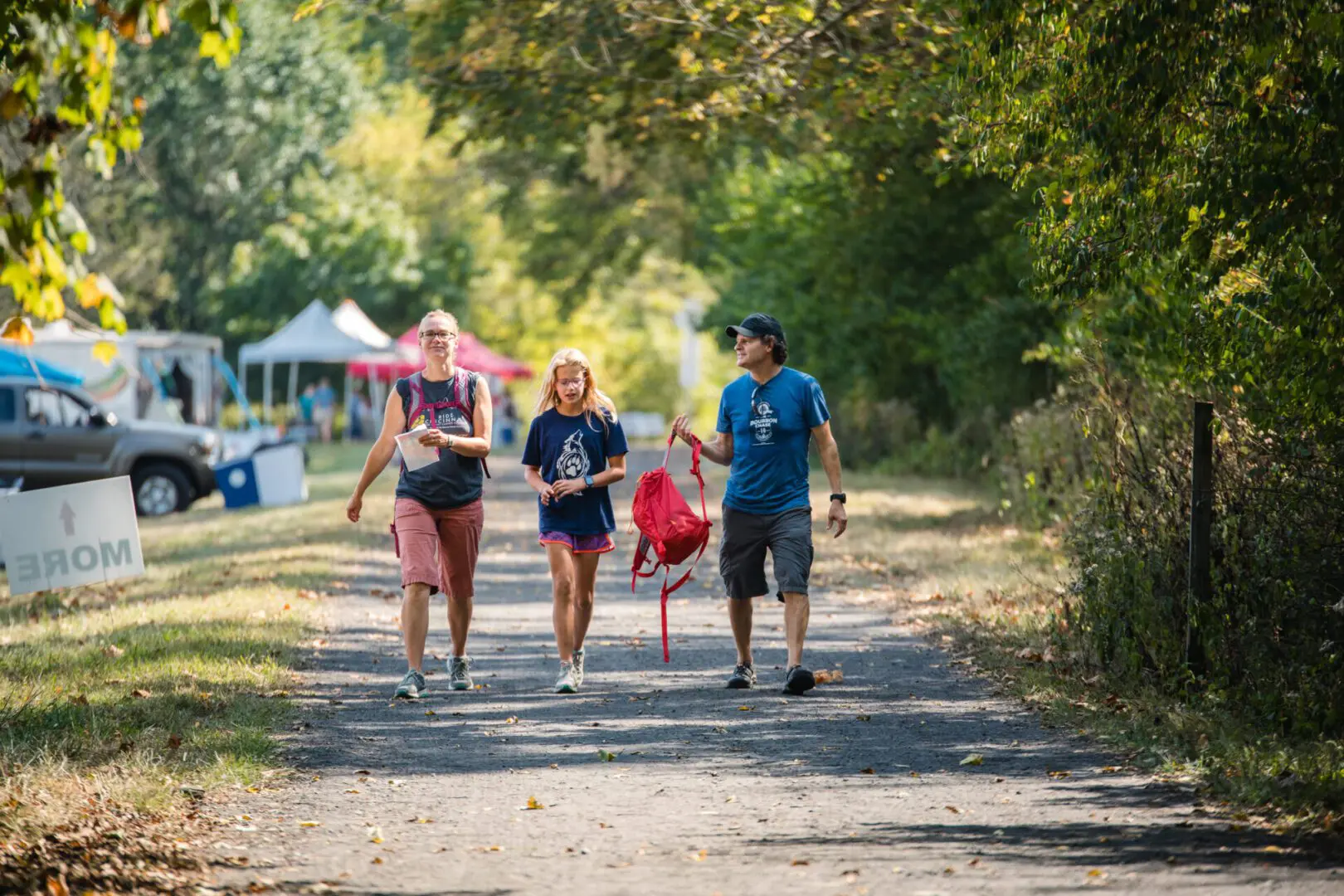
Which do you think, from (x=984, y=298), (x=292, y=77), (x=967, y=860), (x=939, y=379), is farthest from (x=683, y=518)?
(x=292, y=77)

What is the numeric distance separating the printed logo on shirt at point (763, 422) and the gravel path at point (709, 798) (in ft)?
4.41

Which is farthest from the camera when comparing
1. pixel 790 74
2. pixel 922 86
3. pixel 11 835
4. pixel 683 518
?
pixel 790 74

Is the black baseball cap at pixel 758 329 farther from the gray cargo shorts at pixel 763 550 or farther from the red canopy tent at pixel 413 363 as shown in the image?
the red canopy tent at pixel 413 363

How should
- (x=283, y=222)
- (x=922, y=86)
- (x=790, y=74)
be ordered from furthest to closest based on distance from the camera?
(x=283, y=222), (x=790, y=74), (x=922, y=86)

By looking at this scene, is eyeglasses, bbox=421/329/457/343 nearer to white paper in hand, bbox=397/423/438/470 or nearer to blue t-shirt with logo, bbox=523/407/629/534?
white paper in hand, bbox=397/423/438/470

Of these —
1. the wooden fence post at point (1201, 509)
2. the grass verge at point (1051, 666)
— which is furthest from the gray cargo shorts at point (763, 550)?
the wooden fence post at point (1201, 509)

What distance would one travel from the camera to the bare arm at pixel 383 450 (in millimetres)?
9164

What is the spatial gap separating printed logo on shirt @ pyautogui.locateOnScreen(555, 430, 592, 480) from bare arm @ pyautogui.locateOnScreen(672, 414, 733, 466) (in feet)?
1.61

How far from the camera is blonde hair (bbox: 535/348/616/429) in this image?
940cm

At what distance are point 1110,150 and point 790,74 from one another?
741 centimetres

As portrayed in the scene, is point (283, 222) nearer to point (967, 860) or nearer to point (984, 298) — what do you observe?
point (984, 298)

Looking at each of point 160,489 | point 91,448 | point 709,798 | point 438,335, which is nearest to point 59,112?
point 709,798

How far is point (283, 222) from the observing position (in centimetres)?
5412

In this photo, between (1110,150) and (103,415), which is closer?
(1110,150)
